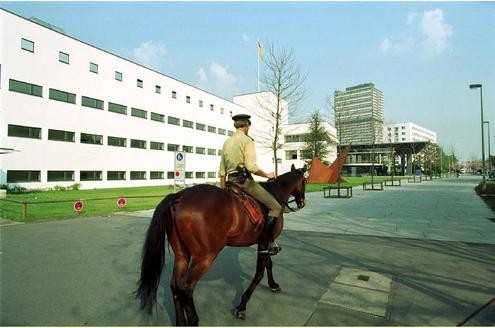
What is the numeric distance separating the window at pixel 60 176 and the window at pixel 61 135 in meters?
3.27

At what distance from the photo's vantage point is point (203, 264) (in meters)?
3.61

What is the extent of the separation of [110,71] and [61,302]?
120ft

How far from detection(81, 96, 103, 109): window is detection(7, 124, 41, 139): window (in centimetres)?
593

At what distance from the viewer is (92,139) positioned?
32906 mm

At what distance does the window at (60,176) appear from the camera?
28.7 metres

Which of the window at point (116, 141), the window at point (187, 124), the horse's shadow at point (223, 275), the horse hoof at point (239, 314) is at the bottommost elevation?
the horse's shadow at point (223, 275)

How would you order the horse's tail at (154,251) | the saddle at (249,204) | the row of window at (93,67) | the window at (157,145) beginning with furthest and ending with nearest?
the window at (157,145)
the row of window at (93,67)
the saddle at (249,204)
the horse's tail at (154,251)

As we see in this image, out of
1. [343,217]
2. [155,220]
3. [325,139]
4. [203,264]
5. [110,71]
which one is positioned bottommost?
[343,217]

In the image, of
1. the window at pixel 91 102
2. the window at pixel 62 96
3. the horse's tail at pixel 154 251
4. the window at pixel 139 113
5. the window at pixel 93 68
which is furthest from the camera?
the window at pixel 139 113

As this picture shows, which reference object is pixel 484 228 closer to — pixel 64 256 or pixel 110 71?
pixel 64 256

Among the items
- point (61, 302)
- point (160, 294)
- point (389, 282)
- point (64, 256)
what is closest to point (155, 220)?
point (160, 294)

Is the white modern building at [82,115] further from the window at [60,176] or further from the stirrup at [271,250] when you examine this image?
the stirrup at [271,250]

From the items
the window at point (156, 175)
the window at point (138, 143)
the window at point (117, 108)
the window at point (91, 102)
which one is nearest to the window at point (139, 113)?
the window at point (117, 108)

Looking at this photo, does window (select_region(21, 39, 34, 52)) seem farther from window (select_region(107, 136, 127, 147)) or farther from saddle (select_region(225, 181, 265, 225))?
saddle (select_region(225, 181, 265, 225))
